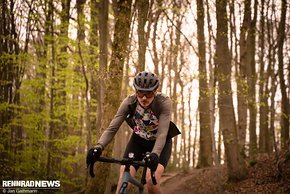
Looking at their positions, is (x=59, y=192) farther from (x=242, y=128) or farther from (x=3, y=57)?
(x=242, y=128)

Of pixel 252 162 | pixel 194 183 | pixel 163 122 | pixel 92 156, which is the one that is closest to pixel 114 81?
pixel 163 122

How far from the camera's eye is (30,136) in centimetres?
1291

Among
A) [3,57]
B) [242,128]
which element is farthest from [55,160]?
[242,128]

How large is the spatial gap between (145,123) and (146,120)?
0.06m

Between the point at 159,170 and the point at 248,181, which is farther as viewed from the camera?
the point at 248,181

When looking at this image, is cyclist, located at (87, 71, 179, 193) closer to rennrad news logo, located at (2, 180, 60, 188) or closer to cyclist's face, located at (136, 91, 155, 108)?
cyclist's face, located at (136, 91, 155, 108)

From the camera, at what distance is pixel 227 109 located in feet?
→ 39.0

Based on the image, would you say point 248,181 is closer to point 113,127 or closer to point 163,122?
point 163,122

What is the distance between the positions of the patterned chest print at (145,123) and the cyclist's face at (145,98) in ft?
0.41

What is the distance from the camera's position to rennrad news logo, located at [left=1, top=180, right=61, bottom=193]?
11031 mm

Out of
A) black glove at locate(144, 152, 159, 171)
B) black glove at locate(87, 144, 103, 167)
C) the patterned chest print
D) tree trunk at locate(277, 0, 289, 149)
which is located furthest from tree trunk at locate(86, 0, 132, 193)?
tree trunk at locate(277, 0, 289, 149)

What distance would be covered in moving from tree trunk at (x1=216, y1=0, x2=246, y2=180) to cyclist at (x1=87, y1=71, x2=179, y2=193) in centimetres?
702

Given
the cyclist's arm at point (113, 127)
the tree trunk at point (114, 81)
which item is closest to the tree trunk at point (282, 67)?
the tree trunk at point (114, 81)

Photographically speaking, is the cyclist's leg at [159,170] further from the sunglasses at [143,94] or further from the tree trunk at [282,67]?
the tree trunk at [282,67]
